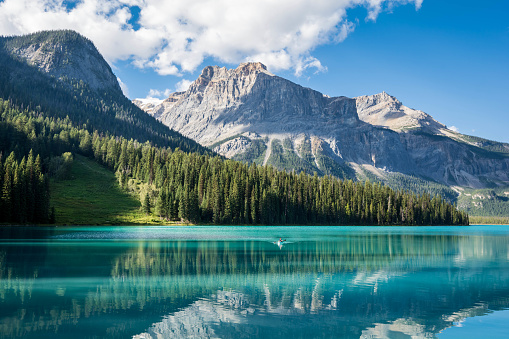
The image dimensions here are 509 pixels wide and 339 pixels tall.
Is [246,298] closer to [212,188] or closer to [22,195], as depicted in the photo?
[22,195]

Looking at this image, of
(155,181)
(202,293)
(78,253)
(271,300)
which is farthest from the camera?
(155,181)

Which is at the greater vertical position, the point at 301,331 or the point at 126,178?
the point at 126,178

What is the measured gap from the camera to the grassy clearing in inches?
4697

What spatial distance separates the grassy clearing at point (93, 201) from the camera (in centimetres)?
11931

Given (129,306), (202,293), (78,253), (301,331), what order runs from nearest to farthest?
(301,331) < (129,306) < (202,293) < (78,253)

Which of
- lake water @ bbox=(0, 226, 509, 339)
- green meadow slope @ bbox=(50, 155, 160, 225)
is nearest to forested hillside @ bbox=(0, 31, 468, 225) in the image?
green meadow slope @ bbox=(50, 155, 160, 225)

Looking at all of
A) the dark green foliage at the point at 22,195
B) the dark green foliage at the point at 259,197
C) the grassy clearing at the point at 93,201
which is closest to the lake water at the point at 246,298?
the dark green foliage at the point at 22,195

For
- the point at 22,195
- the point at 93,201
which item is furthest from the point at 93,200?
the point at 22,195

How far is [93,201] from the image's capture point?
452 feet

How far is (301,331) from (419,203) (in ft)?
626

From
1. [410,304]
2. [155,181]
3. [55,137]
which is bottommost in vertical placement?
[410,304]

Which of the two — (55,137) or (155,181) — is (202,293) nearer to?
(155,181)

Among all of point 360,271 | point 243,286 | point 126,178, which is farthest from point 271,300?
point 126,178

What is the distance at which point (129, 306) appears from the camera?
22.7 meters
